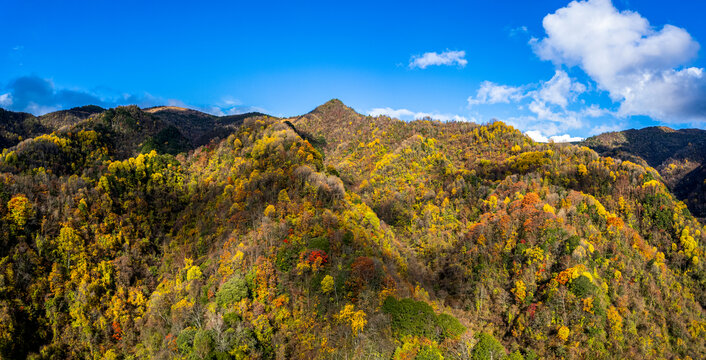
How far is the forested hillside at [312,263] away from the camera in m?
60.1

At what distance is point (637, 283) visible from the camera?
82062mm

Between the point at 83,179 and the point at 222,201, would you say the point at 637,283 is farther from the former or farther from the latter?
the point at 83,179

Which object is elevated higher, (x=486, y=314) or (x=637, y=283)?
(x=637, y=283)

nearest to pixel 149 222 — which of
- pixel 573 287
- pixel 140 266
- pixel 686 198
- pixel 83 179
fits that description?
pixel 140 266

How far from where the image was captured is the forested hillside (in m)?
60.1

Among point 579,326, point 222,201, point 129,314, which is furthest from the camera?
point 222,201

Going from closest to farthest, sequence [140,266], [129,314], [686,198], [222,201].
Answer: [129,314] → [140,266] → [222,201] → [686,198]

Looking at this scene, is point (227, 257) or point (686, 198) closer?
point (227, 257)

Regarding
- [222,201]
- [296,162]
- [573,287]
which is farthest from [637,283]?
[222,201]

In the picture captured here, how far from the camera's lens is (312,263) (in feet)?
217

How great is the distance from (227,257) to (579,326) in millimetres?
77139

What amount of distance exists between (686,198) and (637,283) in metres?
153

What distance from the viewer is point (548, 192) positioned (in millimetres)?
114312

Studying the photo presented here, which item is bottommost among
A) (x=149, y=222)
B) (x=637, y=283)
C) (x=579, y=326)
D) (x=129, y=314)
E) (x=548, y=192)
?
(x=129, y=314)
